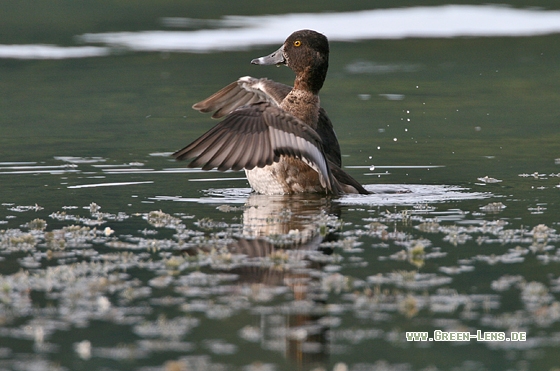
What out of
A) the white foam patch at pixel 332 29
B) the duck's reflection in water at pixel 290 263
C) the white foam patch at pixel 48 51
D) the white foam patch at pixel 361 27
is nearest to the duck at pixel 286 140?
the duck's reflection in water at pixel 290 263

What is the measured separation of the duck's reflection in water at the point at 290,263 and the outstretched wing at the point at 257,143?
1.29ft

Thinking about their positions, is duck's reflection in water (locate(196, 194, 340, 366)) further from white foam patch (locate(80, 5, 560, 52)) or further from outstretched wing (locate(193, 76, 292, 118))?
white foam patch (locate(80, 5, 560, 52))

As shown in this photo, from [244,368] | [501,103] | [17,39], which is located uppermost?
[17,39]

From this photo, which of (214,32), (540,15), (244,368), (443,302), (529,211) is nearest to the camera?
(244,368)

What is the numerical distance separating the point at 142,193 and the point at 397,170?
9.82ft

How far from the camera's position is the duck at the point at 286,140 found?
8344 mm

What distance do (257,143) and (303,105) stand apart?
1.27 m

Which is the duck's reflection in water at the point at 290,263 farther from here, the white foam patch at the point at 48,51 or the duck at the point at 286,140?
Result: the white foam patch at the point at 48,51

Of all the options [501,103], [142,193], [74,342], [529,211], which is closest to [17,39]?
[501,103]

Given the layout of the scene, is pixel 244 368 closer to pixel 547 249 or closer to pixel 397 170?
pixel 547 249

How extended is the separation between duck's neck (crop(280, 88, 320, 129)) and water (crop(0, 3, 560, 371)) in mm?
894

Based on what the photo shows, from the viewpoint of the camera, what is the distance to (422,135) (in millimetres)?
13781

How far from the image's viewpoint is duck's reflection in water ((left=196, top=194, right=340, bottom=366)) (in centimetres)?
474

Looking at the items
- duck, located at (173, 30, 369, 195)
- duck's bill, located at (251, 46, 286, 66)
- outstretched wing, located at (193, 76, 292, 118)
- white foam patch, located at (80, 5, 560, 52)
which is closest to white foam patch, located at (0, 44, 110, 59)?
white foam patch, located at (80, 5, 560, 52)
